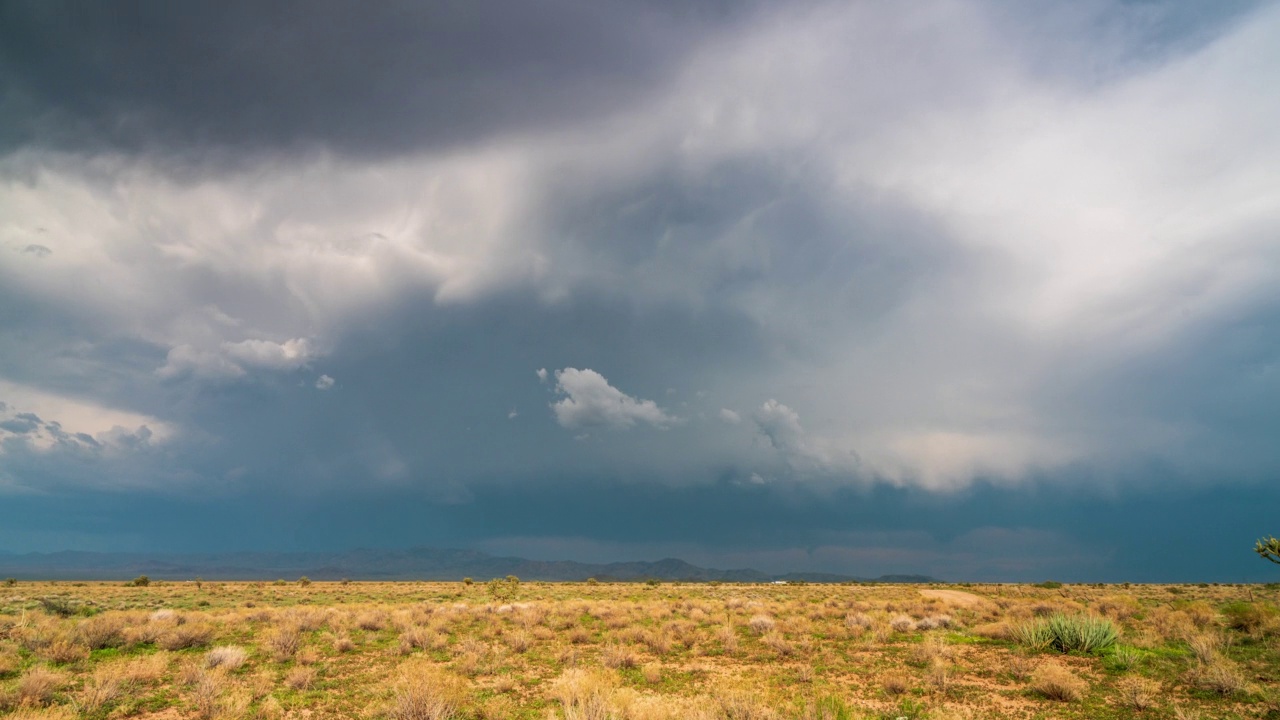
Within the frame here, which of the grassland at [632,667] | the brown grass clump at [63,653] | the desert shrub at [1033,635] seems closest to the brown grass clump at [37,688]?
the grassland at [632,667]

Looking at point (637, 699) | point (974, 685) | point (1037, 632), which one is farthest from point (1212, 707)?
point (637, 699)

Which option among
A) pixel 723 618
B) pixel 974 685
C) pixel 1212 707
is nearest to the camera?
pixel 1212 707

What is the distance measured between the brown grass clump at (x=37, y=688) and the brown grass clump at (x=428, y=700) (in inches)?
323

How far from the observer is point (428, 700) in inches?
507

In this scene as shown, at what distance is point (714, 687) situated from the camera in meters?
16.4

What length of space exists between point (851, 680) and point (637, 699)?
713cm

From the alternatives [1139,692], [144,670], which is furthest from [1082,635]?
[144,670]

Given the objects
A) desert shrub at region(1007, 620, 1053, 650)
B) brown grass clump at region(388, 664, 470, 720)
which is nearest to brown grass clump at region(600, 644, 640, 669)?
brown grass clump at region(388, 664, 470, 720)

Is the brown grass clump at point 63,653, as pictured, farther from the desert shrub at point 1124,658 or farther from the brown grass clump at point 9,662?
the desert shrub at point 1124,658

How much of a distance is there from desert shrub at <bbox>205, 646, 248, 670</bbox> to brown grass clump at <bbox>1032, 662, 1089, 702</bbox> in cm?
2361

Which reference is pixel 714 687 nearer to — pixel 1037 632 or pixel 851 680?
pixel 851 680

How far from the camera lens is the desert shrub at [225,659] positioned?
17.8 m

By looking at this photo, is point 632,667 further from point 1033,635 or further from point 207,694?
point 1033,635

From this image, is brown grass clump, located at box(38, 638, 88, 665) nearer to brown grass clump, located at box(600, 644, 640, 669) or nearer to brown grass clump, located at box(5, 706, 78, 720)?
brown grass clump, located at box(5, 706, 78, 720)
